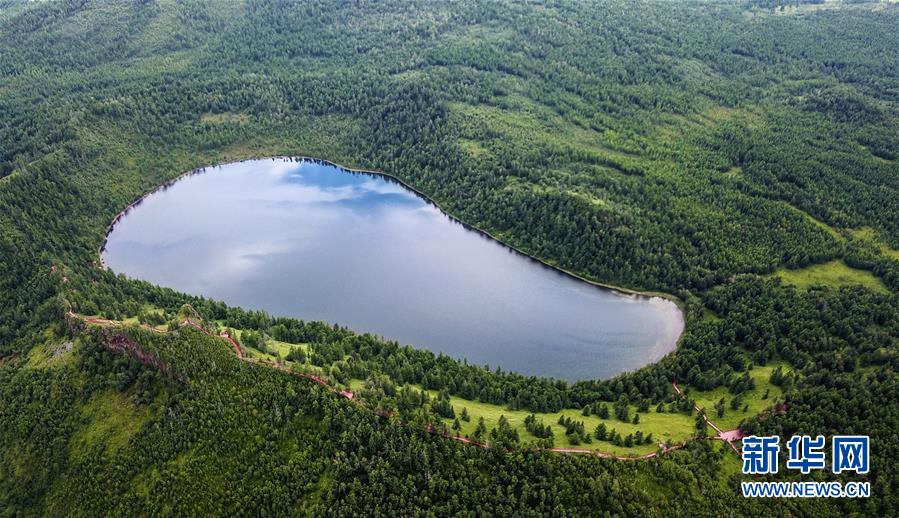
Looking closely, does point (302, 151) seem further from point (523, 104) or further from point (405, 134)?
point (523, 104)

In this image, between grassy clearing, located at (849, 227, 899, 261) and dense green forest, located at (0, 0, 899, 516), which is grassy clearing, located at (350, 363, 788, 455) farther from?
grassy clearing, located at (849, 227, 899, 261)

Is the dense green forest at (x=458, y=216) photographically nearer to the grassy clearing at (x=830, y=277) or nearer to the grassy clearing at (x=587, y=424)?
the grassy clearing at (x=830, y=277)

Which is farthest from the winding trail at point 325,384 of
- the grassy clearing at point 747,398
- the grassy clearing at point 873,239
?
the grassy clearing at point 873,239

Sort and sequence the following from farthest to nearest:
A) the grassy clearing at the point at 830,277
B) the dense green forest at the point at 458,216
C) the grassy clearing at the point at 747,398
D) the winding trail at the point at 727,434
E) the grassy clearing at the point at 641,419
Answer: the grassy clearing at the point at 830,277, the grassy clearing at the point at 747,398, the winding trail at the point at 727,434, the grassy clearing at the point at 641,419, the dense green forest at the point at 458,216

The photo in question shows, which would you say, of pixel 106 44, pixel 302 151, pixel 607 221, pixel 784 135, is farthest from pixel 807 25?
pixel 106 44

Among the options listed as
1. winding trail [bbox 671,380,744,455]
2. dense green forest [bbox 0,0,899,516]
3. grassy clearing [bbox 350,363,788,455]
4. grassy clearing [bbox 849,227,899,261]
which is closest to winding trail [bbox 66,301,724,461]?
winding trail [bbox 671,380,744,455]

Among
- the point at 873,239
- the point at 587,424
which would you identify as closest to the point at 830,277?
the point at 873,239

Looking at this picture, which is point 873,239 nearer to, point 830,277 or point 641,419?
point 830,277
